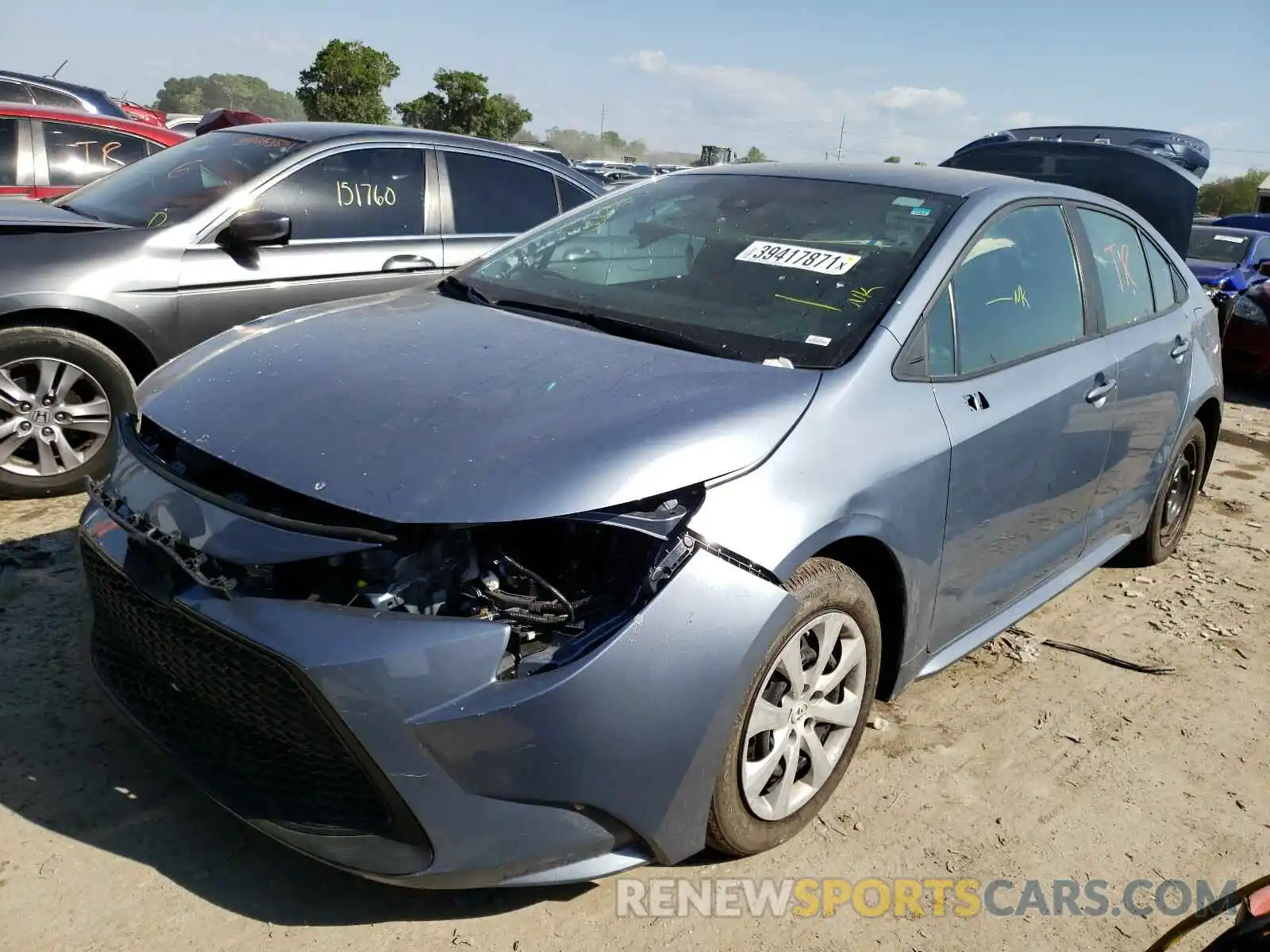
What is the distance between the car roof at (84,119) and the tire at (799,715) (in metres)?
5.98

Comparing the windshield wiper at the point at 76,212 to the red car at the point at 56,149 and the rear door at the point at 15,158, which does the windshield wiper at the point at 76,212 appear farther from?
the rear door at the point at 15,158

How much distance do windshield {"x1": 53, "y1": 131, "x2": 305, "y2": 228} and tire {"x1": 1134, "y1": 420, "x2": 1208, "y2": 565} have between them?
428 cm

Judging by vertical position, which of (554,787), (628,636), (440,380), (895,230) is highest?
(895,230)

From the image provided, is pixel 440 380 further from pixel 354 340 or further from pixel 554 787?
pixel 554 787

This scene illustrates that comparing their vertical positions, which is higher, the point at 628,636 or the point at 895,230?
the point at 895,230

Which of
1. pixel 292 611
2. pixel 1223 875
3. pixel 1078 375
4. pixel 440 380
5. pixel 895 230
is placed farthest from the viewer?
pixel 1078 375

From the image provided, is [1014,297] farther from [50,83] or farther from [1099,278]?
[50,83]

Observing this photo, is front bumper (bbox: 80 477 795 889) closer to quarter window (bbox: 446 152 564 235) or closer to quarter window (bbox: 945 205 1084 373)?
quarter window (bbox: 945 205 1084 373)

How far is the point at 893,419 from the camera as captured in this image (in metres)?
2.65

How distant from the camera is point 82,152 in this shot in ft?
22.1

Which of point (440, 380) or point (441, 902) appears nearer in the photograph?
point (441, 902)

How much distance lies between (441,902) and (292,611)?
80 cm

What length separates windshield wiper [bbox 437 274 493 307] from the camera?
3.24m

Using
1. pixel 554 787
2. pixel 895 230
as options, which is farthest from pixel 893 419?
pixel 554 787
